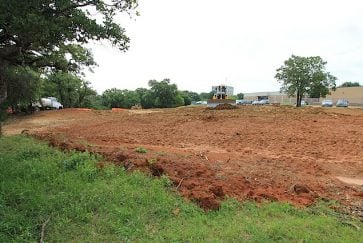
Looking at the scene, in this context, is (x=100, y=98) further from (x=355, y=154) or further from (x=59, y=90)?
(x=355, y=154)

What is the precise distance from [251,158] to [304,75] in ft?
111

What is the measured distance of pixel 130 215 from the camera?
16.8 ft

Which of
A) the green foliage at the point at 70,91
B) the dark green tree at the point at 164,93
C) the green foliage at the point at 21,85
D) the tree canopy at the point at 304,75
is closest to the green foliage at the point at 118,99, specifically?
the dark green tree at the point at 164,93

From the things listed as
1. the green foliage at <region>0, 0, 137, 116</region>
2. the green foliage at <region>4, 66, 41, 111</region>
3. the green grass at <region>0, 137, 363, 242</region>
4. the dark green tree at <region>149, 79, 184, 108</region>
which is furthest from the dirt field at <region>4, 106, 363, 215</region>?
the dark green tree at <region>149, 79, 184, 108</region>

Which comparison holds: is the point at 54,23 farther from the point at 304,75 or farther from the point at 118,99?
the point at 118,99

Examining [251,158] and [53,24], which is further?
[251,158]

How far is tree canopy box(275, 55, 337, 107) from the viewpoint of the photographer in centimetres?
4034

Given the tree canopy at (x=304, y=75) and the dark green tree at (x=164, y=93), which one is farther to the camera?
the dark green tree at (x=164, y=93)

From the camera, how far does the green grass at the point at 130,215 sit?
14.9 ft

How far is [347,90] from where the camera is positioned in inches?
2562

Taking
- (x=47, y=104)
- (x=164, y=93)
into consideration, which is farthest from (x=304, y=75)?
(x=47, y=104)

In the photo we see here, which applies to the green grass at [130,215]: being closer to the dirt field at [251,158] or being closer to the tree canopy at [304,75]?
the dirt field at [251,158]

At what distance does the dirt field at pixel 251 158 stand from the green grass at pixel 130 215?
0.39 metres

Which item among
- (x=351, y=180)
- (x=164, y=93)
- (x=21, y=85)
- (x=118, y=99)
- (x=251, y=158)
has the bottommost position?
(x=351, y=180)
